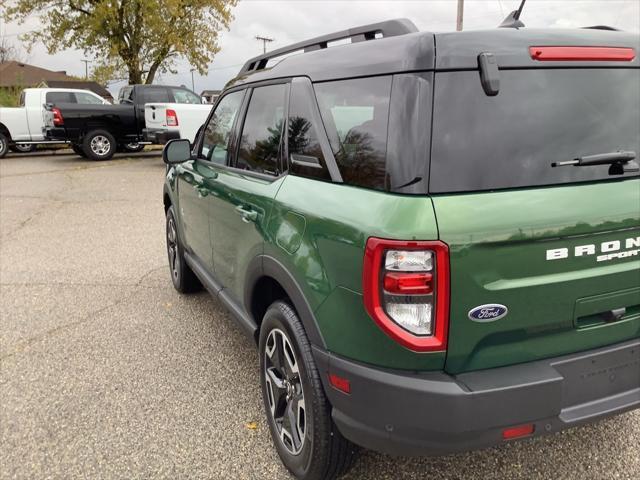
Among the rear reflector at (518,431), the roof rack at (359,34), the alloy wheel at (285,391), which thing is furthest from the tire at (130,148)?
the rear reflector at (518,431)

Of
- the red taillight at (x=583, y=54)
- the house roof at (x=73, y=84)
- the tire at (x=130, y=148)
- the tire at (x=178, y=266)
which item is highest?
the house roof at (x=73, y=84)

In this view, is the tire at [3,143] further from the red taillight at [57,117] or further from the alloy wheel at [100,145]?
the alloy wheel at [100,145]

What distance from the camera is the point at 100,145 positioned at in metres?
15.6

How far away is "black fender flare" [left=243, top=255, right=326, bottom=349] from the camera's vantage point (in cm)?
211

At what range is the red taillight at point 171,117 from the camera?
13547mm

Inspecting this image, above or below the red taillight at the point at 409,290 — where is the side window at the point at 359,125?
above

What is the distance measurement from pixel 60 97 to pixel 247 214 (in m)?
16.0

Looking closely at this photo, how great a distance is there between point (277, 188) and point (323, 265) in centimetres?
62

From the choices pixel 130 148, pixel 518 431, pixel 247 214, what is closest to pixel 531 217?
pixel 518 431

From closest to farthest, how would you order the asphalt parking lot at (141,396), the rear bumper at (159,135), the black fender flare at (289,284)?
the black fender flare at (289,284), the asphalt parking lot at (141,396), the rear bumper at (159,135)

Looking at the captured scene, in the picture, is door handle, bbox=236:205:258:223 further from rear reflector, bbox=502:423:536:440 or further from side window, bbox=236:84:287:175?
rear reflector, bbox=502:423:536:440

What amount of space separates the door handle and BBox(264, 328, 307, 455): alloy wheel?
557 millimetres

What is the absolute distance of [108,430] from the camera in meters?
2.88

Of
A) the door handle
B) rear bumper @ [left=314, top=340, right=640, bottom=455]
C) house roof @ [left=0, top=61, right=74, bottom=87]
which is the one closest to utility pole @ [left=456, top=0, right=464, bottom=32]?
the door handle
